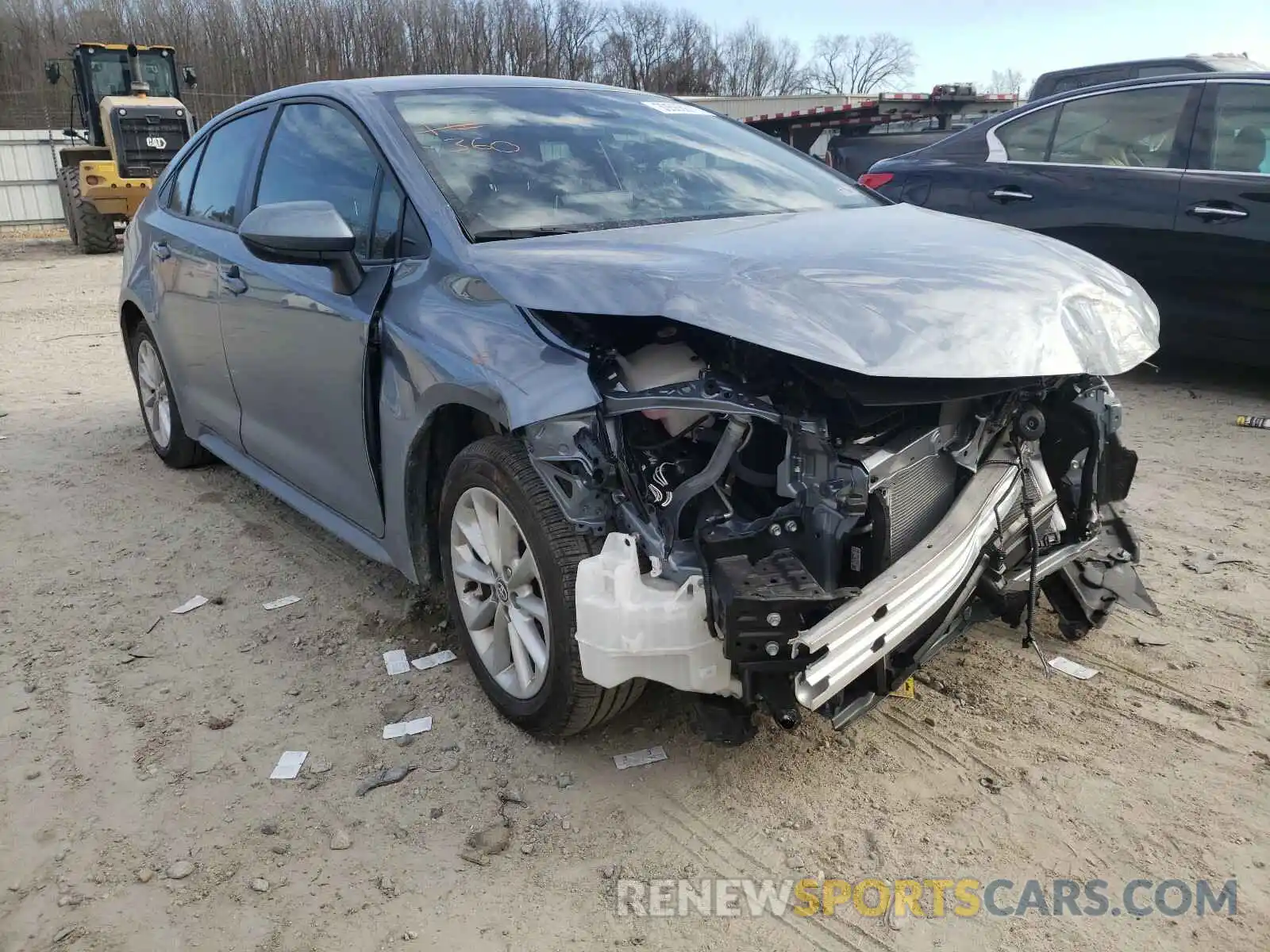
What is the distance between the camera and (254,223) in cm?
280

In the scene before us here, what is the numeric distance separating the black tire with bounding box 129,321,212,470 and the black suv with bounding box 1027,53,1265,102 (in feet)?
20.3

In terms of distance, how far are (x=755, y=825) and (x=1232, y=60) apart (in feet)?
25.5

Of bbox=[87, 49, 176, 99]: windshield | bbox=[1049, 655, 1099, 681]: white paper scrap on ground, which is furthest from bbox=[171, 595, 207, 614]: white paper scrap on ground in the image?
bbox=[87, 49, 176, 99]: windshield

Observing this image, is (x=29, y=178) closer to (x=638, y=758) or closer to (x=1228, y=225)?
(x=1228, y=225)

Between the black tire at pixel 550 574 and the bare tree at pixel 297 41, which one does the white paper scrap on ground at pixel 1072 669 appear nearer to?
the black tire at pixel 550 574

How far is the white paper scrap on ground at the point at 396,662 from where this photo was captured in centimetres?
313

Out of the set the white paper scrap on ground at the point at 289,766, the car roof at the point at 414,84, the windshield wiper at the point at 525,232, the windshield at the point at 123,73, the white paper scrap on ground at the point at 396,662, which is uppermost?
the windshield at the point at 123,73

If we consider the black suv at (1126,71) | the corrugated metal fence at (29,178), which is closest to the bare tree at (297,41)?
the corrugated metal fence at (29,178)

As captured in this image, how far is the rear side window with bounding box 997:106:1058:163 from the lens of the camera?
5941 mm

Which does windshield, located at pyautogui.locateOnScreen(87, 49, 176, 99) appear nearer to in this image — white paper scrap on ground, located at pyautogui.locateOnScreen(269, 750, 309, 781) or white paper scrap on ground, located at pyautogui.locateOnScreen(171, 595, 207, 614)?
white paper scrap on ground, located at pyautogui.locateOnScreen(171, 595, 207, 614)

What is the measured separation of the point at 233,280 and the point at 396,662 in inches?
65.0

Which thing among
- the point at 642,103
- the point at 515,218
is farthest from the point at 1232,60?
the point at 515,218

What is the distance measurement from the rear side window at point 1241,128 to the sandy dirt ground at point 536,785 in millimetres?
2437

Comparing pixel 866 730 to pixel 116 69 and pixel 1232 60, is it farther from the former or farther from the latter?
pixel 116 69
